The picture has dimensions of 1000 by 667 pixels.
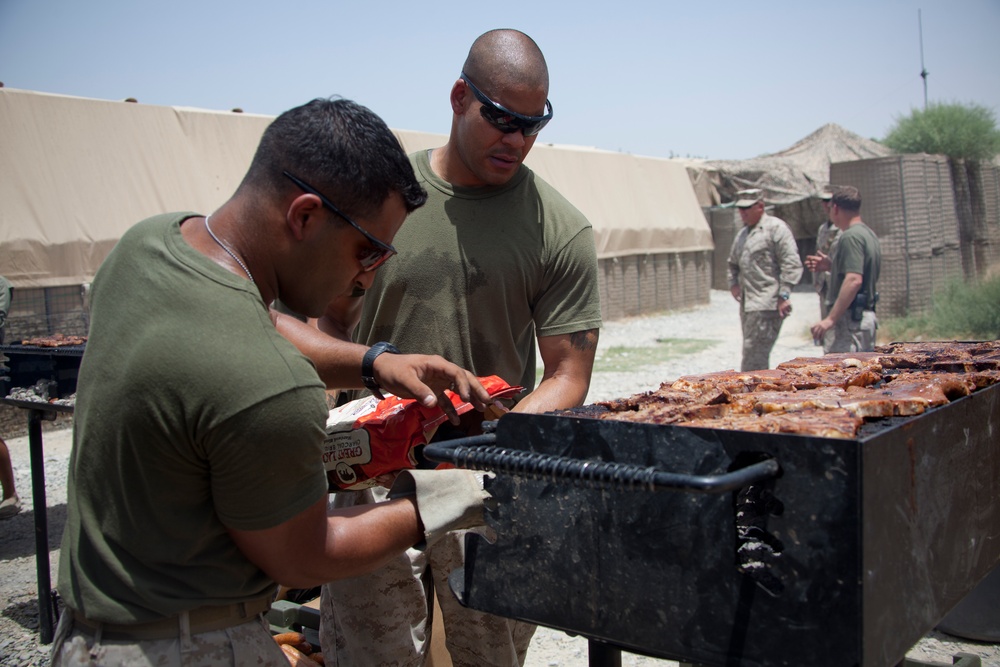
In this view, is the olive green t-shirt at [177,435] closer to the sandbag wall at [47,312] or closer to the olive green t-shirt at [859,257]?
the olive green t-shirt at [859,257]

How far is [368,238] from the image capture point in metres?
1.68

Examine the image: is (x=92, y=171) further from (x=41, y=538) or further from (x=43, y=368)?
(x=41, y=538)

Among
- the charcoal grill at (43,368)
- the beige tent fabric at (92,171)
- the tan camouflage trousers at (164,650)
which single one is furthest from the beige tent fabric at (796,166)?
the tan camouflage trousers at (164,650)

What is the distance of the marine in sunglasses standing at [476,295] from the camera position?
2.66 metres

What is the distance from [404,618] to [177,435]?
1459mm

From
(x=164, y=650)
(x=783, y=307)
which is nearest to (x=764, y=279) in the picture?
(x=783, y=307)

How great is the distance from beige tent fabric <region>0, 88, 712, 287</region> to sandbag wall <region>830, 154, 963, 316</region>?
7.27m

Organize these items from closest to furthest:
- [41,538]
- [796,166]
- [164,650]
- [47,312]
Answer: [164,650] → [41,538] → [47,312] → [796,166]

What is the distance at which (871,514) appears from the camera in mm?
1333

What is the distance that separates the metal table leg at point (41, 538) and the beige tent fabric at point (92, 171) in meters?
5.35

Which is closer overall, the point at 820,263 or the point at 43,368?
the point at 43,368

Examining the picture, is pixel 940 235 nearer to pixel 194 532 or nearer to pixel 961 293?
pixel 961 293

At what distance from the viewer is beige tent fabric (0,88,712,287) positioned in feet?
30.2

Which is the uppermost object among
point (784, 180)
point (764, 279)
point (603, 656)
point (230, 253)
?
point (784, 180)
